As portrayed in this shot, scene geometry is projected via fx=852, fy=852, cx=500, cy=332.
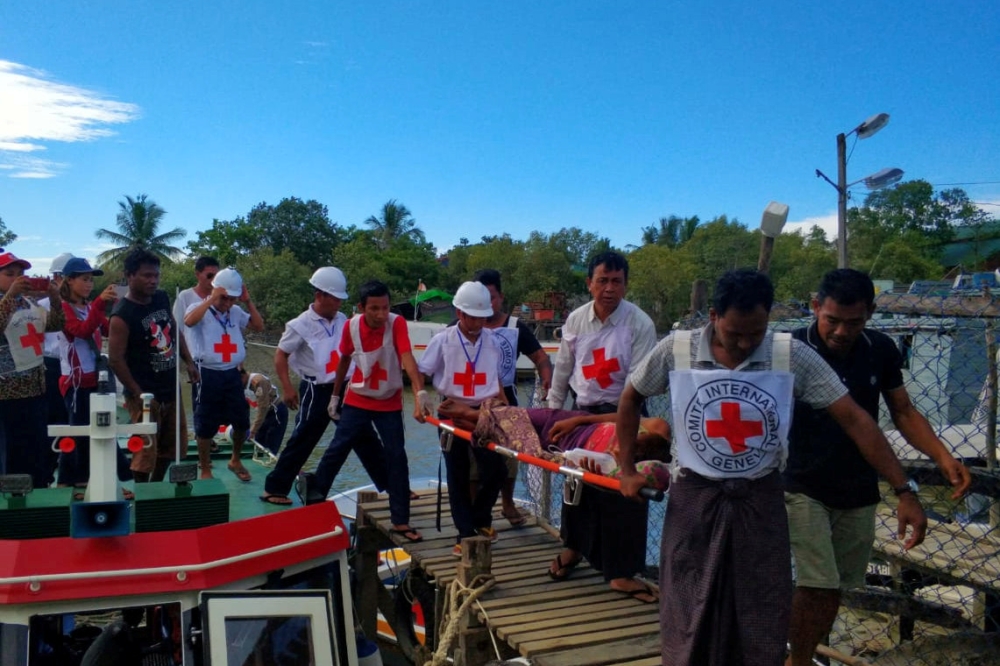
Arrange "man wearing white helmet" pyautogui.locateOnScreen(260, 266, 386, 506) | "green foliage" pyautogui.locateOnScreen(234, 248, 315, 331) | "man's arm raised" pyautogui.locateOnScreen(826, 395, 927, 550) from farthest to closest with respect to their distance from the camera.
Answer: "green foliage" pyautogui.locateOnScreen(234, 248, 315, 331)
"man wearing white helmet" pyautogui.locateOnScreen(260, 266, 386, 506)
"man's arm raised" pyautogui.locateOnScreen(826, 395, 927, 550)

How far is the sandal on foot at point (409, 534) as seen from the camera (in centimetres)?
577

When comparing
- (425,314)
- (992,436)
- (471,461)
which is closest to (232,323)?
(471,461)

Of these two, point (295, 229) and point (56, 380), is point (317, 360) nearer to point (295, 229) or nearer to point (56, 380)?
point (56, 380)

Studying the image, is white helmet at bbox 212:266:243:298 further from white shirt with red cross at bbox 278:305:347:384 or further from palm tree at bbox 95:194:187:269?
palm tree at bbox 95:194:187:269

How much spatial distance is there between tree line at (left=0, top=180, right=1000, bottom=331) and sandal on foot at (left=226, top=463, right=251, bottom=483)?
1442 inches

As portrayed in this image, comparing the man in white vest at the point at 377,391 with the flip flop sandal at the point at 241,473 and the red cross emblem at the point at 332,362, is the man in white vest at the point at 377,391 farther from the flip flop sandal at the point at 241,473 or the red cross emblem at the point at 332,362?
the flip flop sandal at the point at 241,473

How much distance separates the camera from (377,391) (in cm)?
573

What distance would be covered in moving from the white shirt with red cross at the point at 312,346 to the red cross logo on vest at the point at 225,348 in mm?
358

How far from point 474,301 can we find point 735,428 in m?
2.63

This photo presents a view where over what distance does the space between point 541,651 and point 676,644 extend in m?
0.96

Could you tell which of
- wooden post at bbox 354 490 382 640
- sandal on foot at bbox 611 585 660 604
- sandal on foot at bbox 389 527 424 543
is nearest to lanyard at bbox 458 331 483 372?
sandal on foot at bbox 389 527 424 543

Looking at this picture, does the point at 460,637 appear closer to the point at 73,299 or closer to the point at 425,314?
the point at 73,299

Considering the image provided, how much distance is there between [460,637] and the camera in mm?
4520

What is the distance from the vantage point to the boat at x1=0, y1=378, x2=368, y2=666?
10.9 feet
